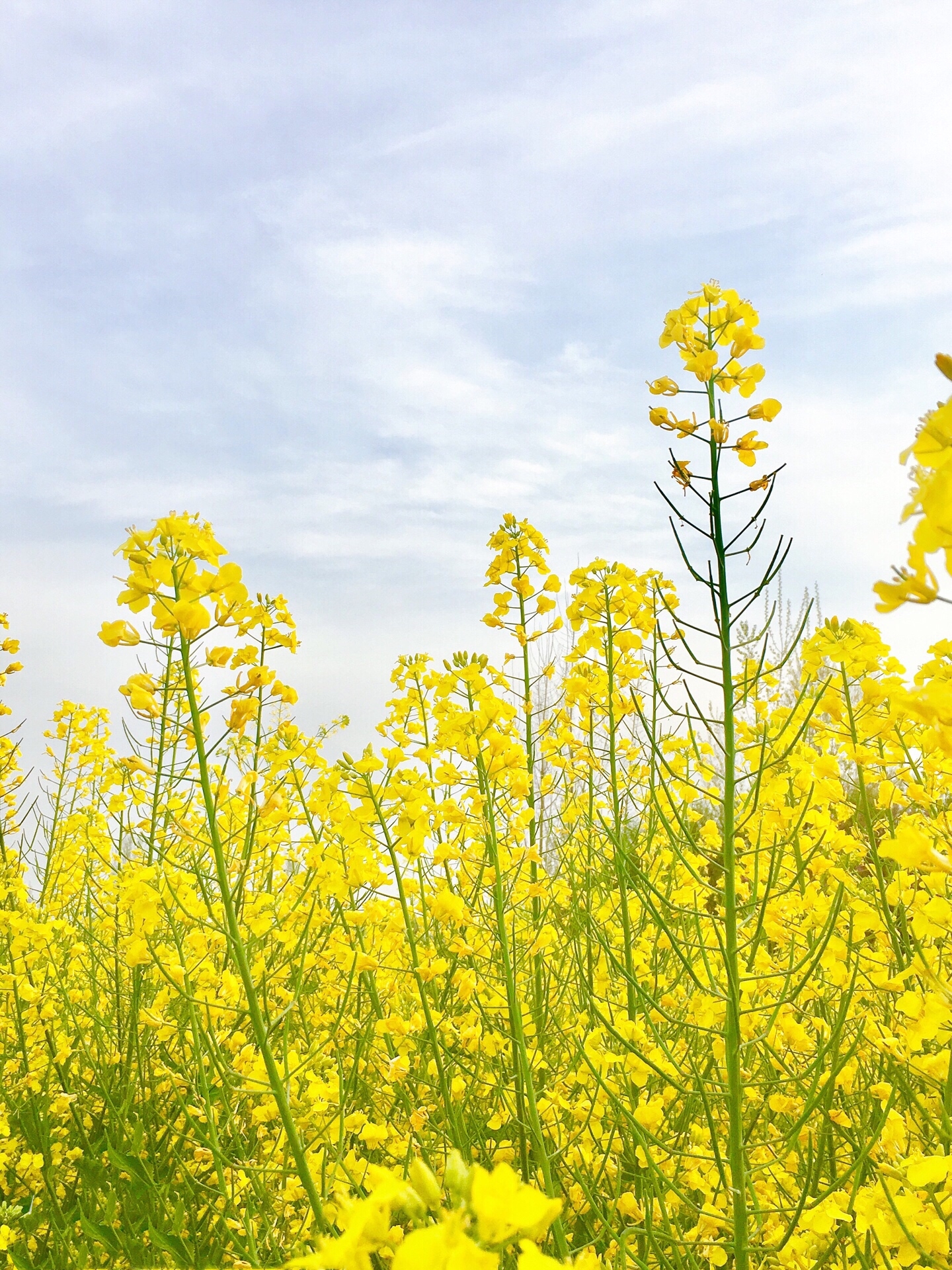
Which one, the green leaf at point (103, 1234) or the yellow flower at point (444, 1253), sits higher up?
the yellow flower at point (444, 1253)

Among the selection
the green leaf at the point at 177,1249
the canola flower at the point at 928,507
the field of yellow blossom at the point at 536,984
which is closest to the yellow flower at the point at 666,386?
the field of yellow blossom at the point at 536,984

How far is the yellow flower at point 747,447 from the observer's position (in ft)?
6.58

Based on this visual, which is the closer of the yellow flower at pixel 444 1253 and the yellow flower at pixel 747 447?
the yellow flower at pixel 444 1253

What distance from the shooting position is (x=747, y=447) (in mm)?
2010

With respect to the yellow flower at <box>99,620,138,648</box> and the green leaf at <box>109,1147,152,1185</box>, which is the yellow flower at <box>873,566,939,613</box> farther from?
the green leaf at <box>109,1147,152,1185</box>

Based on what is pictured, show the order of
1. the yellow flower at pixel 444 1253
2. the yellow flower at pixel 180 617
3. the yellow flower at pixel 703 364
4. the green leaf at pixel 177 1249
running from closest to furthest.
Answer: the yellow flower at pixel 444 1253 < the yellow flower at pixel 180 617 < the yellow flower at pixel 703 364 < the green leaf at pixel 177 1249

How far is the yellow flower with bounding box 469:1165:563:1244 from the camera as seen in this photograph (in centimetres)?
66

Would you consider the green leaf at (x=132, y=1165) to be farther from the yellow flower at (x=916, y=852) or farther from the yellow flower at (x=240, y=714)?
the yellow flower at (x=916, y=852)

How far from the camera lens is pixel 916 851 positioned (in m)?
1.28

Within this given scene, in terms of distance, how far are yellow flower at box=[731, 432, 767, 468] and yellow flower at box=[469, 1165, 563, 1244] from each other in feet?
5.38

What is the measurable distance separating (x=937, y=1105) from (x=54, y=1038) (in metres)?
3.82

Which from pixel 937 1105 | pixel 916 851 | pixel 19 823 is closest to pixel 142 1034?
pixel 19 823

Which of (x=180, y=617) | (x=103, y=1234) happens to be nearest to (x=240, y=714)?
(x=180, y=617)

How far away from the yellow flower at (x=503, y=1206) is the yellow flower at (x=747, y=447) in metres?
1.64
